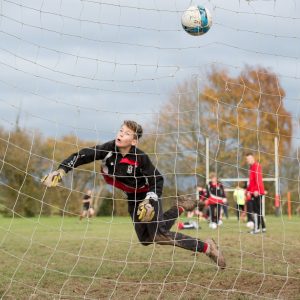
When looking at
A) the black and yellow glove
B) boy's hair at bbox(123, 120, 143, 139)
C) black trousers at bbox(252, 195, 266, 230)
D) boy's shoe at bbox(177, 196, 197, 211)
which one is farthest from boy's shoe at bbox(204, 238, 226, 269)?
black trousers at bbox(252, 195, 266, 230)

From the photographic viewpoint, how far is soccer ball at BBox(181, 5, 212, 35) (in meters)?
5.98

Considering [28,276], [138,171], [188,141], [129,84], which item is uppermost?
[188,141]

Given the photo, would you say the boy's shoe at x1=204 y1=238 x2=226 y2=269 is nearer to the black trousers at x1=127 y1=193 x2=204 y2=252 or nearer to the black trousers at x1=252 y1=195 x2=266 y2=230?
the black trousers at x1=127 y1=193 x2=204 y2=252

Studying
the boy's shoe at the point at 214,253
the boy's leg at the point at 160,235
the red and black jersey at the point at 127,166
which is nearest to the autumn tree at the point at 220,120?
the red and black jersey at the point at 127,166

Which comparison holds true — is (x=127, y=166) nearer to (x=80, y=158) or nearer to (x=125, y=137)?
(x=125, y=137)

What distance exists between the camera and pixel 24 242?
10.5 meters

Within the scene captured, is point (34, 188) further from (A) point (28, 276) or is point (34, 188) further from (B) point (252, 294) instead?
(B) point (252, 294)

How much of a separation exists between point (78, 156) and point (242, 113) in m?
10.5

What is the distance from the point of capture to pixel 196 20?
19.6ft

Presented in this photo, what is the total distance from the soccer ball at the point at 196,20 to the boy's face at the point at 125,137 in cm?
116

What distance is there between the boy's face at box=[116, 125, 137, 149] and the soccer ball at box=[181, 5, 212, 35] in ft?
3.82

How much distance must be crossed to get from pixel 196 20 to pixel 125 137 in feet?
4.47

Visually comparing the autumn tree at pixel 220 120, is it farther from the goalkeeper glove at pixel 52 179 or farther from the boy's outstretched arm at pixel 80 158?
the goalkeeper glove at pixel 52 179

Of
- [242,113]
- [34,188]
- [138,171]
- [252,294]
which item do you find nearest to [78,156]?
[138,171]
